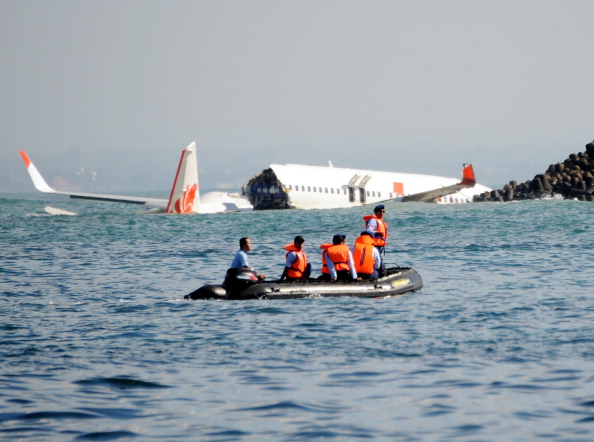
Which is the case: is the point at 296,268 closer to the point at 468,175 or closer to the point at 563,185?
the point at 468,175

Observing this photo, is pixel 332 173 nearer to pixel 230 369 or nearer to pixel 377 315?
pixel 377 315

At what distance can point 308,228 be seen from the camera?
57.1 m

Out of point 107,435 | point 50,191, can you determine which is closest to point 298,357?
point 107,435

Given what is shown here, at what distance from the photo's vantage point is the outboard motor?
2536 centimetres

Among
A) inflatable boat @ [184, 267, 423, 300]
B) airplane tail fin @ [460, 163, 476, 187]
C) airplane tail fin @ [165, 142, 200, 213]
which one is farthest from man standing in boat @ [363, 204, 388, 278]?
airplane tail fin @ [460, 163, 476, 187]

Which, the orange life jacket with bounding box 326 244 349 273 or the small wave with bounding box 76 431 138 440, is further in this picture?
the orange life jacket with bounding box 326 244 349 273

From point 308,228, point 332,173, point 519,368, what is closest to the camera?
point 519,368

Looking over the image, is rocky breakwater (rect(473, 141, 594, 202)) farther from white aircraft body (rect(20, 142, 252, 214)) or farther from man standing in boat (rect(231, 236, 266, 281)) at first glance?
man standing in boat (rect(231, 236, 266, 281))

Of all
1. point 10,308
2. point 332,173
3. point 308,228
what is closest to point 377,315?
point 10,308

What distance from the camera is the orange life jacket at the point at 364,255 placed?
26453mm

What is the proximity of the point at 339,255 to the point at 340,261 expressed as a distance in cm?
21

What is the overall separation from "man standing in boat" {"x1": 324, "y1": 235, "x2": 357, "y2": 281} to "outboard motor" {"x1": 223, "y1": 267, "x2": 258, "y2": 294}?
2.18 meters

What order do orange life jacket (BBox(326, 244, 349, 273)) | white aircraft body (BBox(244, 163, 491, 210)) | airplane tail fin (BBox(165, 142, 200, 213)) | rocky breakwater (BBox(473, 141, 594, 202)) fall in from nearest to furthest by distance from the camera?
orange life jacket (BBox(326, 244, 349, 273)) < airplane tail fin (BBox(165, 142, 200, 213)) < white aircraft body (BBox(244, 163, 491, 210)) < rocky breakwater (BBox(473, 141, 594, 202))

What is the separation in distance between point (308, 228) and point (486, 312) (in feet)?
111
